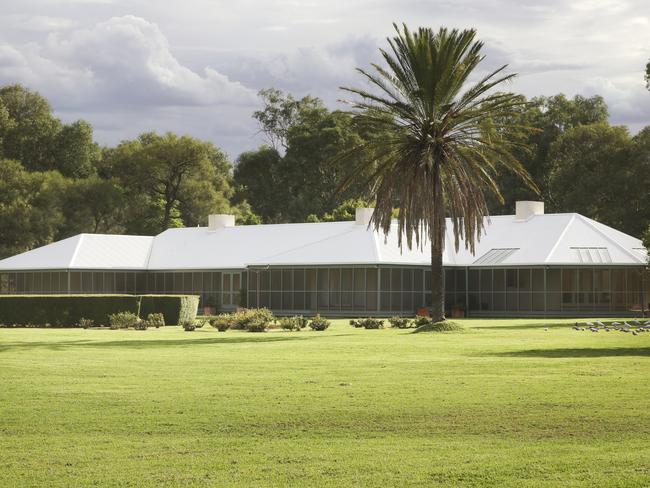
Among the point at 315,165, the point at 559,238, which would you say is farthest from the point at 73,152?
the point at 559,238

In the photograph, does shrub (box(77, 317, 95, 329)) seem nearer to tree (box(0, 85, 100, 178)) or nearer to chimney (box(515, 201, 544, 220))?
chimney (box(515, 201, 544, 220))

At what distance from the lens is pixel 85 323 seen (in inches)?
1710

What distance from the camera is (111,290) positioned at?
218ft

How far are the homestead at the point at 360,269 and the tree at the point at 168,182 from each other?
746 inches

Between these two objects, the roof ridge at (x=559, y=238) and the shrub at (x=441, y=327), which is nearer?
the shrub at (x=441, y=327)

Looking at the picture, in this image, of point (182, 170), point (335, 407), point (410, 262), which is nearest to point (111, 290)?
point (410, 262)

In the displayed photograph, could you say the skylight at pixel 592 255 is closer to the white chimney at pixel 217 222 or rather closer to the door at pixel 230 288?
the door at pixel 230 288

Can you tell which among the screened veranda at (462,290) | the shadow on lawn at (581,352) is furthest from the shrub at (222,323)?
the screened veranda at (462,290)

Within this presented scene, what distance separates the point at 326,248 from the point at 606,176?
80.0 ft

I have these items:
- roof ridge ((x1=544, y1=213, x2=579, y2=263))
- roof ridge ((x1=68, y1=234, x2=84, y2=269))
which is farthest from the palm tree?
roof ridge ((x1=68, y1=234, x2=84, y2=269))

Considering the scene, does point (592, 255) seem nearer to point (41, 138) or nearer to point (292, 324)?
point (292, 324)

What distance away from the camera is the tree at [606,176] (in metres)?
72.6

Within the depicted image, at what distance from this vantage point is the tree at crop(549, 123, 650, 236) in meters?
72.6

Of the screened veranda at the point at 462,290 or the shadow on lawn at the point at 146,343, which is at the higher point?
the screened veranda at the point at 462,290
